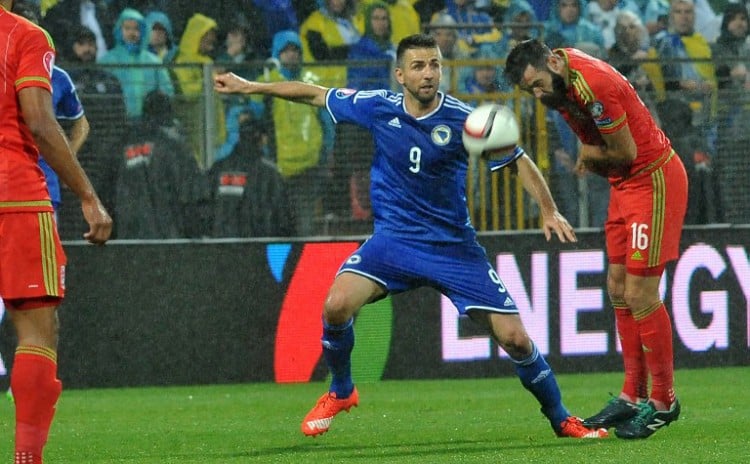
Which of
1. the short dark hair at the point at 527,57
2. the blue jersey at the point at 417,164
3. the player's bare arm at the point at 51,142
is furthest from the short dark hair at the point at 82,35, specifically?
the player's bare arm at the point at 51,142

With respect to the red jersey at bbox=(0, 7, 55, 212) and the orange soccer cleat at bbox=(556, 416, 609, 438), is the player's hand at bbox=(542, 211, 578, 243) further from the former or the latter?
the red jersey at bbox=(0, 7, 55, 212)

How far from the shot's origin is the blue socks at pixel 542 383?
741 cm

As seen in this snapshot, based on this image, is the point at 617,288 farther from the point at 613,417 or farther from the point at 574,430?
the point at 574,430

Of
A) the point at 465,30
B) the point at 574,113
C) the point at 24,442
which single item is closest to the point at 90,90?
the point at 465,30

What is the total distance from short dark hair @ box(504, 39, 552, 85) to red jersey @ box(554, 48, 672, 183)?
0.15 metres

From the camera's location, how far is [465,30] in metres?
13.0

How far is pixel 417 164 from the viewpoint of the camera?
7.64 metres

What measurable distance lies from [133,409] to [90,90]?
267 cm

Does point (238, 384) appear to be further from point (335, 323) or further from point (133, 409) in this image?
point (335, 323)

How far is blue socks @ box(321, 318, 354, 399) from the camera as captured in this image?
7.63m

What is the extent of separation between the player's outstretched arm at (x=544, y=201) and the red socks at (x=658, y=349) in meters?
0.59

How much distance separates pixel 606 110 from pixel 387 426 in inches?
89.7

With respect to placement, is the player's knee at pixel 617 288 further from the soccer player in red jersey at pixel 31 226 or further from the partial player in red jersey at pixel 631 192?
the soccer player in red jersey at pixel 31 226

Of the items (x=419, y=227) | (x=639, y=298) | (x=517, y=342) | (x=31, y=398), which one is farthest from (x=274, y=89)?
(x=31, y=398)
